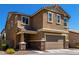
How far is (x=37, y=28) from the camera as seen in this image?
10.5 metres

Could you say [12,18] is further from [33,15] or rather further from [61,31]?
[61,31]

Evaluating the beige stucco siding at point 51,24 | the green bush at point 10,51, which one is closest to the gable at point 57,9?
the beige stucco siding at point 51,24

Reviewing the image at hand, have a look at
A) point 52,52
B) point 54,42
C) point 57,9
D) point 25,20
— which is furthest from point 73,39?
point 25,20

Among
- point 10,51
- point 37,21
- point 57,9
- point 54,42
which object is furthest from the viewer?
point 54,42

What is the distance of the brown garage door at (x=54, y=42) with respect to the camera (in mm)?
10648

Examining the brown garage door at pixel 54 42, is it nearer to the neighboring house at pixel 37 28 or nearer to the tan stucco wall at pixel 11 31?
Answer: the neighboring house at pixel 37 28

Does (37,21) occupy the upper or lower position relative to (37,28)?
upper

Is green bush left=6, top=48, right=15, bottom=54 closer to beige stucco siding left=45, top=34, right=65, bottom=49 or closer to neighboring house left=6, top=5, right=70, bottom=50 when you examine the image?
neighboring house left=6, top=5, right=70, bottom=50

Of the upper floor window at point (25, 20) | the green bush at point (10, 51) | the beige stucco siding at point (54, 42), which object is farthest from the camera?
the beige stucco siding at point (54, 42)

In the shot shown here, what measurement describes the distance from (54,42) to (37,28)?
96 centimetres

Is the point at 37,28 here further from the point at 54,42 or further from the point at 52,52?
the point at 52,52

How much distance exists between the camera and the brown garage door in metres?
10.6
